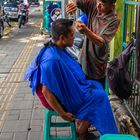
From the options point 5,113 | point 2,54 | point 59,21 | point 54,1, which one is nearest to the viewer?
point 59,21

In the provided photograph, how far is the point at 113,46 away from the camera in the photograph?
17.5 feet

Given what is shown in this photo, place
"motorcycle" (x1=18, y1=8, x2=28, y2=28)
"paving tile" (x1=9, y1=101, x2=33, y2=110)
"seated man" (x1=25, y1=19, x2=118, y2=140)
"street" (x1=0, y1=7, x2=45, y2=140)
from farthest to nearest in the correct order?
"motorcycle" (x1=18, y1=8, x2=28, y2=28) → "paving tile" (x1=9, y1=101, x2=33, y2=110) → "street" (x1=0, y1=7, x2=45, y2=140) → "seated man" (x1=25, y1=19, x2=118, y2=140)

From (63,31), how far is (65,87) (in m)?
0.51

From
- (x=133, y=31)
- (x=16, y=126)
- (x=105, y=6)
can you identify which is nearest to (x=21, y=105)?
(x=16, y=126)

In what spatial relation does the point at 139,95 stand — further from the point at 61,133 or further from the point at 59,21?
the point at 59,21

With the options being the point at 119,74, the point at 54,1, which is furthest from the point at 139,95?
the point at 54,1

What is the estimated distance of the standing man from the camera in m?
3.59

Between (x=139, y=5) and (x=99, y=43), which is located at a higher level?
(x=139, y=5)

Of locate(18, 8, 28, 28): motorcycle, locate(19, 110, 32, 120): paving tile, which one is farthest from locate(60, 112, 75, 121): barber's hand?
locate(18, 8, 28, 28): motorcycle

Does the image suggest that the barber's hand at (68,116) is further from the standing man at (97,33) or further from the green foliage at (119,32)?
the green foliage at (119,32)

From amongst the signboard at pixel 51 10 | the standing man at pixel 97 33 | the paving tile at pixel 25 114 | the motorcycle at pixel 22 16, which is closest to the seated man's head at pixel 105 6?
the standing man at pixel 97 33

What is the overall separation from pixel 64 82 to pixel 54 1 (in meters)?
10.2

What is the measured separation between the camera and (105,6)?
3637 millimetres

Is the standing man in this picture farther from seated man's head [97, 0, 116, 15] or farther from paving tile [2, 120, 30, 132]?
paving tile [2, 120, 30, 132]
